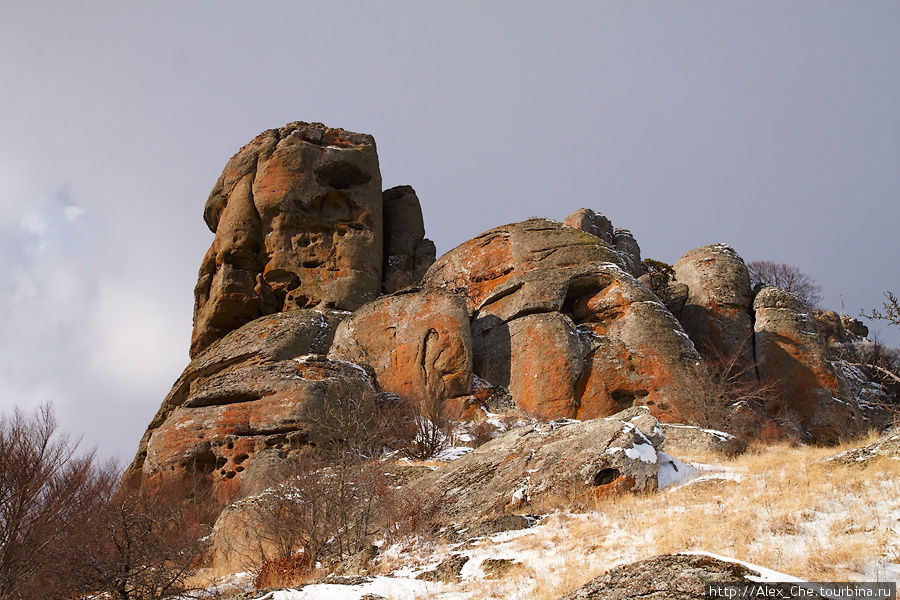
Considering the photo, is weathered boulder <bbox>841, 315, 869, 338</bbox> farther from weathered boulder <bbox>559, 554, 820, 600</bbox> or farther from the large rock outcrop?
weathered boulder <bbox>559, 554, 820, 600</bbox>

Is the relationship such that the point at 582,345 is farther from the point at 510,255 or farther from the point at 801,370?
the point at 801,370

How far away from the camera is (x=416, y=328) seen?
21344mm

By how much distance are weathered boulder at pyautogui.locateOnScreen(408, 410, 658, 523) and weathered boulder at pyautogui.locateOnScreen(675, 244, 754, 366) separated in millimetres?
13153

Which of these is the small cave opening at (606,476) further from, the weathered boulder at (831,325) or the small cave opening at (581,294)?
the weathered boulder at (831,325)

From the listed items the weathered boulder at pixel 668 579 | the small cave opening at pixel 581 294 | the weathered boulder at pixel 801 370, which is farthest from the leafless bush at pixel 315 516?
the weathered boulder at pixel 801 370

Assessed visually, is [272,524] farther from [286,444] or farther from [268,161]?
[268,161]

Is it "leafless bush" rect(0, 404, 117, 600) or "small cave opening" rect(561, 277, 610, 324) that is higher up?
"small cave opening" rect(561, 277, 610, 324)

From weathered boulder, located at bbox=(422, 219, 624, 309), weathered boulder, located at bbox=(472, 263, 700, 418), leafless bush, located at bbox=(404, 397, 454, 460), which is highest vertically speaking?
weathered boulder, located at bbox=(422, 219, 624, 309)

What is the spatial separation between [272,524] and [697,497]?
5.91 metres

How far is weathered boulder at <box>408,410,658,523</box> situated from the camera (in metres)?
9.80

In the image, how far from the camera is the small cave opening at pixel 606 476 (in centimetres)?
978

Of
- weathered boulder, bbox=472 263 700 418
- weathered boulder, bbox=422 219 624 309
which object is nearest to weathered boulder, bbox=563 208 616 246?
weathered boulder, bbox=422 219 624 309

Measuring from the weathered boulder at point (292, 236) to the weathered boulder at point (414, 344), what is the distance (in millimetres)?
5292

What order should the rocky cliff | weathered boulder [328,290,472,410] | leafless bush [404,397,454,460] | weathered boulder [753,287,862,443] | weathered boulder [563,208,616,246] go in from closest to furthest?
leafless bush [404,397,454,460], the rocky cliff, weathered boulder [328,290,472,410], weathered boulder [753,287,862,443], weathered boulder [563,208,616,246]
